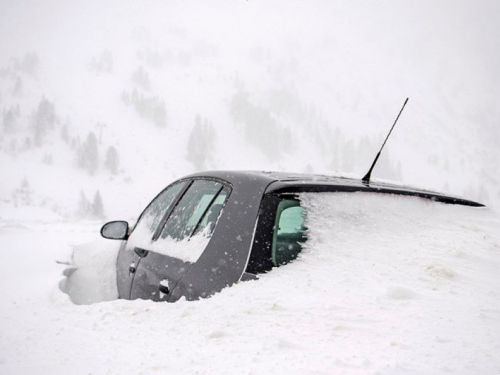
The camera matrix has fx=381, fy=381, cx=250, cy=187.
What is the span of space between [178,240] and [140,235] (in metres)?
0.85

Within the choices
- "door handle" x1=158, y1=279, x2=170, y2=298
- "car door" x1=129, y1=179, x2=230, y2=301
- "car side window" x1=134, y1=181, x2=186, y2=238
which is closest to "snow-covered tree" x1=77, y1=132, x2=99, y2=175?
"car side window" x1=134, y1=181, x2=186, y2=238

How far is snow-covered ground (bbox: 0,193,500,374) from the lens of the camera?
1276 millimetres

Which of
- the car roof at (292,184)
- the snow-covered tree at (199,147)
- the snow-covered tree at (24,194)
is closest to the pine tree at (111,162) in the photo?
the snow-covered tree at (24,194)

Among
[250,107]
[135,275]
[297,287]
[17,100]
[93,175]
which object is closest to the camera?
[297,287]

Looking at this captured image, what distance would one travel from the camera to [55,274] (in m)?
3.85

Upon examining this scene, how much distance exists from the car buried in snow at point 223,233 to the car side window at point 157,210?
87 mm

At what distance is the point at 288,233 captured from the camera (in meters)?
2.47

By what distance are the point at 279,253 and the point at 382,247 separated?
21.9 inches

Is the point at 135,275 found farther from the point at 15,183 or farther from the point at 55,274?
the point at 15,183

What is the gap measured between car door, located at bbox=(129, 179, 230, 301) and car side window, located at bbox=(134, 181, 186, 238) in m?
0.11

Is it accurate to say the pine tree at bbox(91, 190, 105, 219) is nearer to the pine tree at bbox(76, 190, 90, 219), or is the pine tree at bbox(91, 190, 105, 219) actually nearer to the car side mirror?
the pine tree at bbox(76, 190, 90, 219)

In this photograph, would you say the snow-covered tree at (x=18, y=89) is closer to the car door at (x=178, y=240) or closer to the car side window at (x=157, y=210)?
the car side window at (x=157, y=210)

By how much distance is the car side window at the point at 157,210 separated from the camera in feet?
10.3

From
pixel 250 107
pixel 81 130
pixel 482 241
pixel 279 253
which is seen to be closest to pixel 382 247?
pixel 279 253
